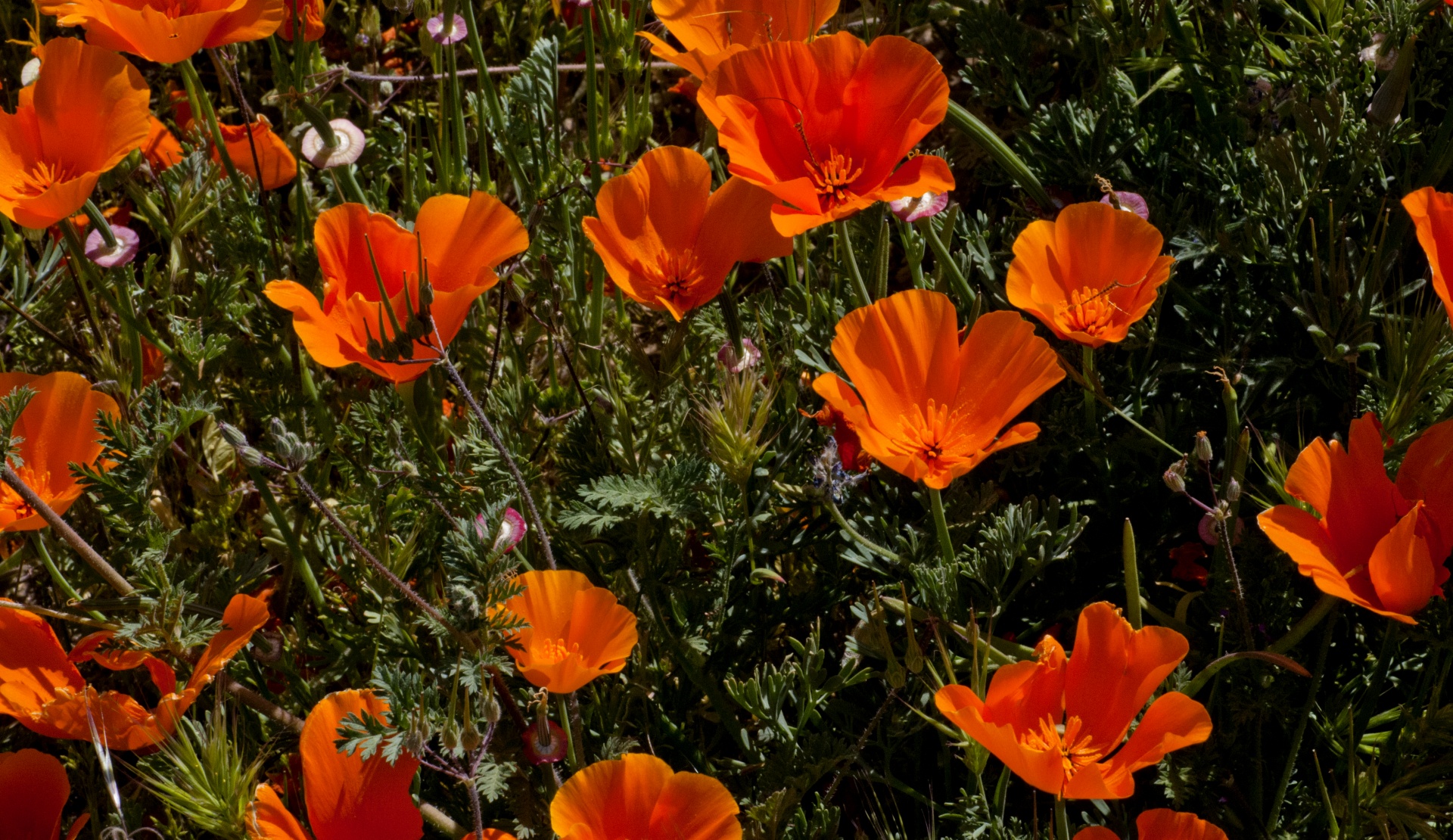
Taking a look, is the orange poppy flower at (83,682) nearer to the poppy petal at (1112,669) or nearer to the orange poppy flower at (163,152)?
the orange poppy flower at (163,152)

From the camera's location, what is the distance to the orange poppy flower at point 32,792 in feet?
5.17

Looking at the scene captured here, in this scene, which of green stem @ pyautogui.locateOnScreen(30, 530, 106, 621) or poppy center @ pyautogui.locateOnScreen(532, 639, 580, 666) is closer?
poppy center @ pyautogui.locateOnScreen(532, 639, 580, 666)

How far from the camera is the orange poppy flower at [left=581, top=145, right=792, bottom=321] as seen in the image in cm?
156

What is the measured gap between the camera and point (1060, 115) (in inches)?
75.2

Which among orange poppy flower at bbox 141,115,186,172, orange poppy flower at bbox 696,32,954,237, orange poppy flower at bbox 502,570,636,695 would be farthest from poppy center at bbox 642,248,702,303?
orange poppy flower at bbox 141,115,186,172

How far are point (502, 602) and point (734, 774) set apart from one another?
1.79 ft

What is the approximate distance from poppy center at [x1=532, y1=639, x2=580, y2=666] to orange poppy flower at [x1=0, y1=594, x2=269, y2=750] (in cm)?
35

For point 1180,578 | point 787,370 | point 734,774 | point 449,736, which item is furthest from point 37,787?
point 1180,578

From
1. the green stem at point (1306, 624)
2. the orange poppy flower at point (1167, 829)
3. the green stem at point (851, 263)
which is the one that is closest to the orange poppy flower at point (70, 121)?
the green stem at point (851, 263)

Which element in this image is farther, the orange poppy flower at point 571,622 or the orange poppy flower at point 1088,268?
the orange poppy flower at point 1088,268

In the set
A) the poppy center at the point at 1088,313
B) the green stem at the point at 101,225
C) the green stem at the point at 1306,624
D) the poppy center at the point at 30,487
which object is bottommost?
the green stem at the point at 1306,624

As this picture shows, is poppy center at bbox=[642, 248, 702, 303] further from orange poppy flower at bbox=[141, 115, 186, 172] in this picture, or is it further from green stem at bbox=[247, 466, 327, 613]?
orange poppy flower at bbox=[141, 115, 186, 172]

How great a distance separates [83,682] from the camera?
163 centimetres

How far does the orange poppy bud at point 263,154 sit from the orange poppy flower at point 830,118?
2.72ft
